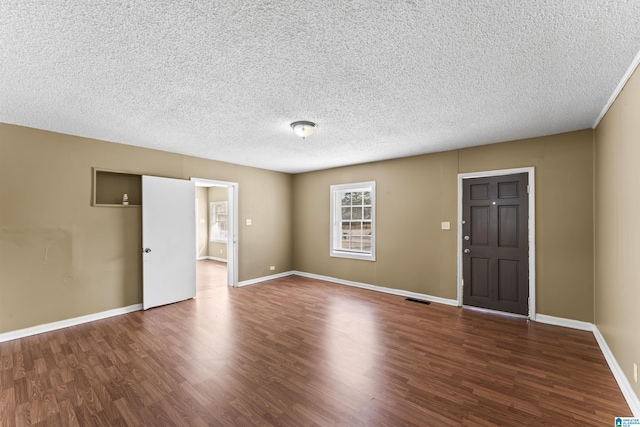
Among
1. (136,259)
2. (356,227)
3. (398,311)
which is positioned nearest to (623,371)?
(398,311)

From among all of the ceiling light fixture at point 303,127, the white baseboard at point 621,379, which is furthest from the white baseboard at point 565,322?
the ceiling light fixture at point 303,127

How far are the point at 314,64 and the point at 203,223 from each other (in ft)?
27.8

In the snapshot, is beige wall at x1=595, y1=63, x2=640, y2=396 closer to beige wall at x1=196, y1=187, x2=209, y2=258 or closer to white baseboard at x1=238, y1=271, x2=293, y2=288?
white baseboard at x1=238, y1=271, x2=293, y2=288

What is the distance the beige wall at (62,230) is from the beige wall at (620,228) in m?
5.47

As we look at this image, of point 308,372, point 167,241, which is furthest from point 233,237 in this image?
point 308,372

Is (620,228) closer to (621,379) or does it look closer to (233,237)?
(621,379)

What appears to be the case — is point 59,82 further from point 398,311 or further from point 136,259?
point 398,311

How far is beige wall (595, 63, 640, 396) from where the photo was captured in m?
2.02

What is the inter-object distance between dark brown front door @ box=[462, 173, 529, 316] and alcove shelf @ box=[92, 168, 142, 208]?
5.16 m

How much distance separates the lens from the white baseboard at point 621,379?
1941 millimetres

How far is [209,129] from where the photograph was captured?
345 centimetres

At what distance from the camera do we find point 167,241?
443 centimetres

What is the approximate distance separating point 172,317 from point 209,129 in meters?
2.66

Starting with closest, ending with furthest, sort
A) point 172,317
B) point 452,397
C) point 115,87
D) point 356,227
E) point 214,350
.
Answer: point 452,397 < point 115,87 < point 214,350 < point 172,317 < point 356,227
